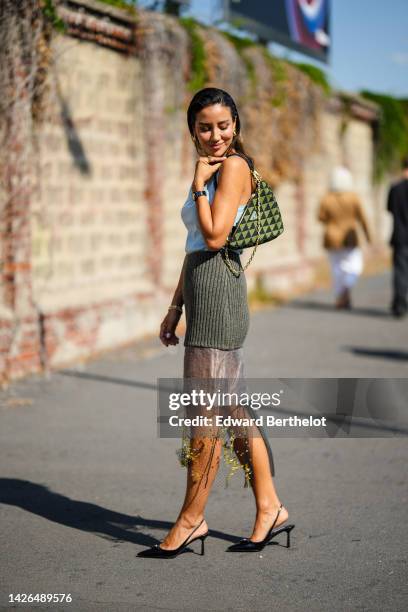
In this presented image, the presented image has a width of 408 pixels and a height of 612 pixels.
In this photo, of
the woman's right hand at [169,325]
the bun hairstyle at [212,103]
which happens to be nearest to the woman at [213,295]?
the bun hairstyle at [212,103]

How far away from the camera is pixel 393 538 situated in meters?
4.29

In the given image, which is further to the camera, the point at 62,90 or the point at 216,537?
the point at 62,90

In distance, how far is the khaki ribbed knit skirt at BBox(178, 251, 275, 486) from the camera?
382 centimetres

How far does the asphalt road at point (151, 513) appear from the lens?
3652mm

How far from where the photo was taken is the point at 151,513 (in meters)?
4.67

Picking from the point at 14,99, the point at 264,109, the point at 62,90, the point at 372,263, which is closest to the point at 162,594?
the point at 14,99

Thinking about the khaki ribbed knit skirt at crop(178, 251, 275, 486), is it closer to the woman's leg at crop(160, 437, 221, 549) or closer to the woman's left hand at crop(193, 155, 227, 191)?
the woman's leg at crop(160, 437, 221, 549)

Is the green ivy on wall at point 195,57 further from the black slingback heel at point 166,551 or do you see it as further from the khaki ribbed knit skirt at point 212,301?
the black slingback heel at point 166,551

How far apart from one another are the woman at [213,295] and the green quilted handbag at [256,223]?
31mm

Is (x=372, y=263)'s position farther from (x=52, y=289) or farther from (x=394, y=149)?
(x=52, y=289)

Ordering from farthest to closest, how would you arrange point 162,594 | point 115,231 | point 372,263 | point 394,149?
point 394,149 → point 372,263 → point 115,231 → point 162,594

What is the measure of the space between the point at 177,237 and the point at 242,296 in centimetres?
762

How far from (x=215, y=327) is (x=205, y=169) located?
A: 660 millimetres

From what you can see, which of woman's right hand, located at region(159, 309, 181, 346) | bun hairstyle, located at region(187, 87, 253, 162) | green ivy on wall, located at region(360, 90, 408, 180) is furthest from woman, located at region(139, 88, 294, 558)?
green ivy on wall, located at region(360, 90, 408, 180)
